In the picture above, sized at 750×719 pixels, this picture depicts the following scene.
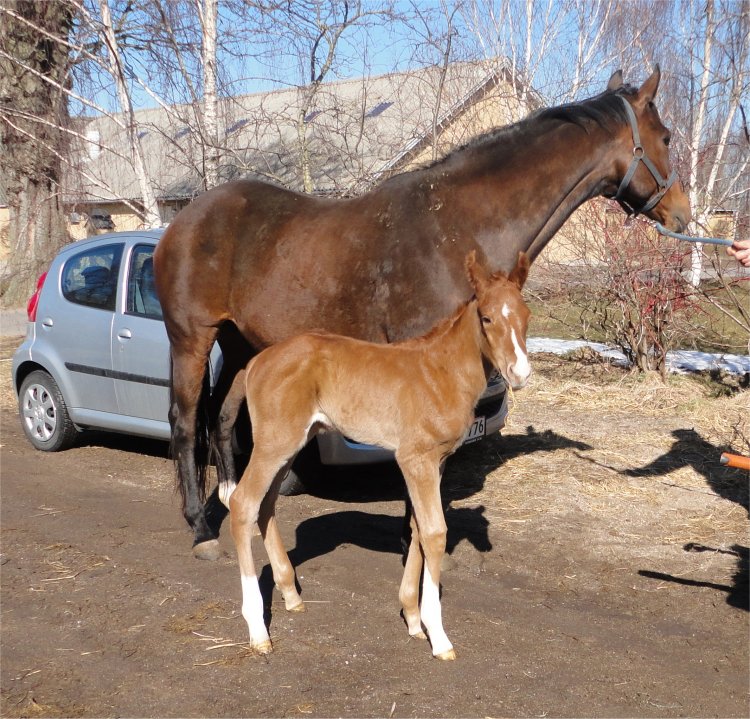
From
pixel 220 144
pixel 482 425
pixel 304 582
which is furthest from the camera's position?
pixel 220 144

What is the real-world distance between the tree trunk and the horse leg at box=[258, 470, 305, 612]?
353 inches

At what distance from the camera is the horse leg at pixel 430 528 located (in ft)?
12.0

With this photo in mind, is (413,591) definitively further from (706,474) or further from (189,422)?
(706,474)

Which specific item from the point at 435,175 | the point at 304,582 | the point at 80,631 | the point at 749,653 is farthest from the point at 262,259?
the point at 749,653

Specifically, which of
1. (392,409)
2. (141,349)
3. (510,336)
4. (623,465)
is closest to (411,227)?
(392,409)

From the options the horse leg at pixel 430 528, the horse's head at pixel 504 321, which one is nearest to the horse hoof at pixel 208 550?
the horse leg at pixel 430 528

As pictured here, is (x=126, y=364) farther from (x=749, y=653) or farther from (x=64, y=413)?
(x=749, y=653)

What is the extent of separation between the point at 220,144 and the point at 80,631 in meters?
6.75

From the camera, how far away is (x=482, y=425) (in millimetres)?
6262

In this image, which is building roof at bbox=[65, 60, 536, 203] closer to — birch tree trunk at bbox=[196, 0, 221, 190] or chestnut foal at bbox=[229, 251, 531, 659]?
birch tree trunk at bbox=[196, 0, 221, 190]

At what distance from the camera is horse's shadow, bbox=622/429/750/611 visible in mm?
4699

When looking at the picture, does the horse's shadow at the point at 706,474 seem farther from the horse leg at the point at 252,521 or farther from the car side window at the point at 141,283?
the car side window at the point at 141,283

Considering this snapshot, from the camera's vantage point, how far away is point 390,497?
6434 millimetres

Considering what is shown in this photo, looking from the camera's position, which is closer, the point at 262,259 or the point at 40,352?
the point at 262,259
